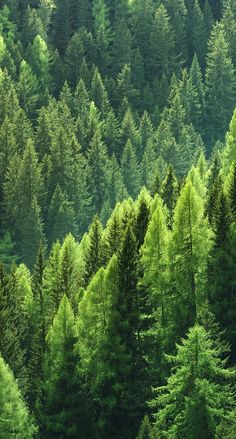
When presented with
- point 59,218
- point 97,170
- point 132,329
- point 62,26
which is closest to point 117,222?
point 132,329

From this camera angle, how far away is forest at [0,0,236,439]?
5312cm

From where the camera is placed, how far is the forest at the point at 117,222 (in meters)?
53.1

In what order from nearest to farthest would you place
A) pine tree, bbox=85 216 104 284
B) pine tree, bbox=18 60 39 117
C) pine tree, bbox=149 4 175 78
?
pine tree, bbox=85 216 104 284, pine tree, bbox=18 60 39 117, pine tree, bbox=149 4 175 78

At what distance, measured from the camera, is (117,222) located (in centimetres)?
6531

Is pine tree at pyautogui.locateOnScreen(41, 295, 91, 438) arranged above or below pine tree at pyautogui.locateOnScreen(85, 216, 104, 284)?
below

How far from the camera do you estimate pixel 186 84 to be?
154875 mm

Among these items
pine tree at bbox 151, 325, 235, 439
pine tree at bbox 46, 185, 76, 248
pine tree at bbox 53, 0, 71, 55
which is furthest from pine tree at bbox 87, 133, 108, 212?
pine tree at bbox 151, 325, 235, 439

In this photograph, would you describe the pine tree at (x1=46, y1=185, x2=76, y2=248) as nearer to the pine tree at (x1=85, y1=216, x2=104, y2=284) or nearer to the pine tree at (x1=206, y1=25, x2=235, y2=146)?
the pine tree at (x1=206, y1=25, x2=235, y2=146)

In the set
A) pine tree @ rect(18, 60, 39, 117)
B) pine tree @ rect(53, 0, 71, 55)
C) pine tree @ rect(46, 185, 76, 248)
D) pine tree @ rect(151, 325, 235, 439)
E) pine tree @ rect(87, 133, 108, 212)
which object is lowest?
pine tree @ rect(151, 325, 235, 439)

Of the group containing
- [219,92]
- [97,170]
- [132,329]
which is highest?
[219,92]

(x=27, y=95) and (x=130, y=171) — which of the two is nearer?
(x=130, y=171)

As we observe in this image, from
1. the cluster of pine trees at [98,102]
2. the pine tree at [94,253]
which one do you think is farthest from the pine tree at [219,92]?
the pine tree at [94,253]

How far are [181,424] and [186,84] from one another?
116270mm

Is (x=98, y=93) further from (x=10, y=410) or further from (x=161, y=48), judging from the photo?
(x=10, y=410)
